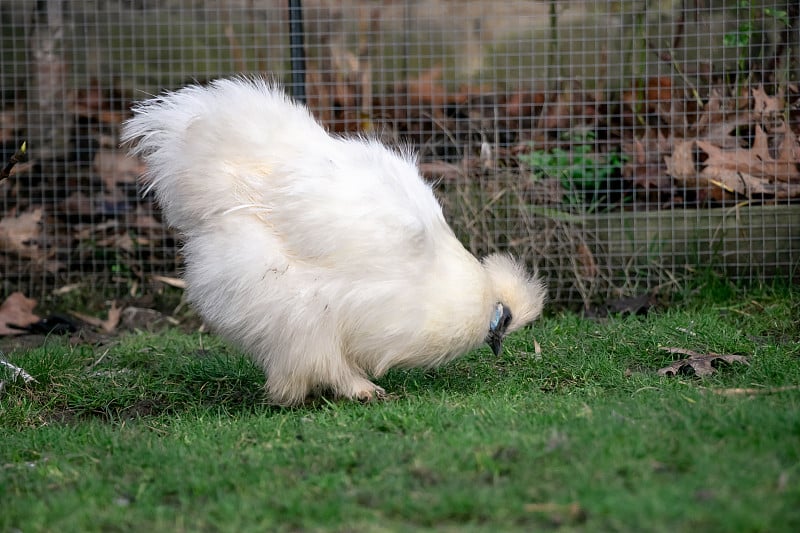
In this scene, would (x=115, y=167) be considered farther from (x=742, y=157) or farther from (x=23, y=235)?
(x=742, y=157)

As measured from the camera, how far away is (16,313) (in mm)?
7043

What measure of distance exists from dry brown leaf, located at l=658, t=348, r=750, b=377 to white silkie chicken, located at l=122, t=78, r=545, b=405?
0.86m

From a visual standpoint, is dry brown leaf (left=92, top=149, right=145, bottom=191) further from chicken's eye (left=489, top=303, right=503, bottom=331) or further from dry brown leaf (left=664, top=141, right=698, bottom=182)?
dry brown leaf (left=664, top=141, right=698, bottom=182)

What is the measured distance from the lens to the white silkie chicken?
4535 mm

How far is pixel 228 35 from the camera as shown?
26.2ft

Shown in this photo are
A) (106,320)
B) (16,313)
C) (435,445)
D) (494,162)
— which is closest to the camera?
(435,445)

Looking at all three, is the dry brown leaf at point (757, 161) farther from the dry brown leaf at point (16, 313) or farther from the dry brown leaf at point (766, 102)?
the dry brown leaf at point (16, 313)

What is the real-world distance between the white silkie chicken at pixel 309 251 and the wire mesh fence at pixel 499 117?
7.62 feet

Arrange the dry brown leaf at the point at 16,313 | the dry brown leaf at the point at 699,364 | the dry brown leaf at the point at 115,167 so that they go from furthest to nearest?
the dry brown leaf at the point at 115,167 < the dry brown leaf at the point at 16,313 < the dry brown leaf at the point at 699,364

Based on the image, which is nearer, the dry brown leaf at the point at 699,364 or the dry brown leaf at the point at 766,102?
the dry brown leaf at the point at 699,364

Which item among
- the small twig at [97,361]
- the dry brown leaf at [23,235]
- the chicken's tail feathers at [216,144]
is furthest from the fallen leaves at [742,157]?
the dry brown leaf at [23,235]

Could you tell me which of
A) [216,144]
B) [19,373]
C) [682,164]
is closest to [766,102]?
[682,164]

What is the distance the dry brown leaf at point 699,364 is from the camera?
4.92 metres

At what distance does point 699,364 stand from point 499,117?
345cm
